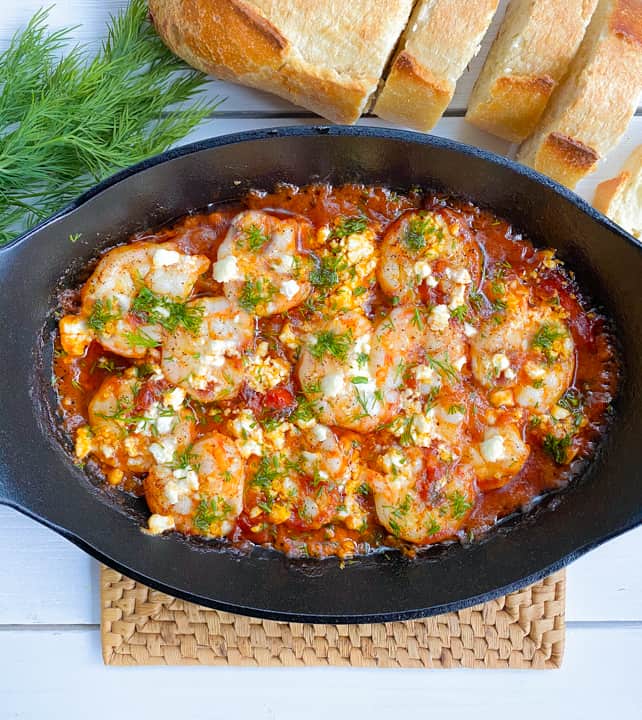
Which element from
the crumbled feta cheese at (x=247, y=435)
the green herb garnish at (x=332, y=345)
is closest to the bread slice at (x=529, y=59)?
the green herb garnish at (x=332, y=345)

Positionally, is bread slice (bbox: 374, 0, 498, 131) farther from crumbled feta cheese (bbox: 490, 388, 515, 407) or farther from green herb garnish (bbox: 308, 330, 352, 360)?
crumbled feta cheese (bbox: 490, 388, 515, 407)

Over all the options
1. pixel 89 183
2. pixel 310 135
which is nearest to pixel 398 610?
pixel 310 135

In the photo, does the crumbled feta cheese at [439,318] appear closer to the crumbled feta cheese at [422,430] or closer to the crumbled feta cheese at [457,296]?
the crumbled feta cheese at [457,296]

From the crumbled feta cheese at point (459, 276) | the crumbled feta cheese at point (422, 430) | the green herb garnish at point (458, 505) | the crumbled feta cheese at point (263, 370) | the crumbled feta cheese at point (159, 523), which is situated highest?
the crumbled feta cheese at point (459, 276)

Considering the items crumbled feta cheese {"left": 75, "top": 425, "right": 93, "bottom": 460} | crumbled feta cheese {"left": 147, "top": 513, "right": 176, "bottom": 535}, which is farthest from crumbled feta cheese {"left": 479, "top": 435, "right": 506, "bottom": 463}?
crumbled feta cheese {"left": 75, "top": 425, "right": 93, "bottom": 460}

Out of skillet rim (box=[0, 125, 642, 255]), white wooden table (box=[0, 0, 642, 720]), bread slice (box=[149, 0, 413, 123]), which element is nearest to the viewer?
skillet rim (box=[0, 125, 642, 255])

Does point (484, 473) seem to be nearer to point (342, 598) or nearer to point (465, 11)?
point (342, 598)
